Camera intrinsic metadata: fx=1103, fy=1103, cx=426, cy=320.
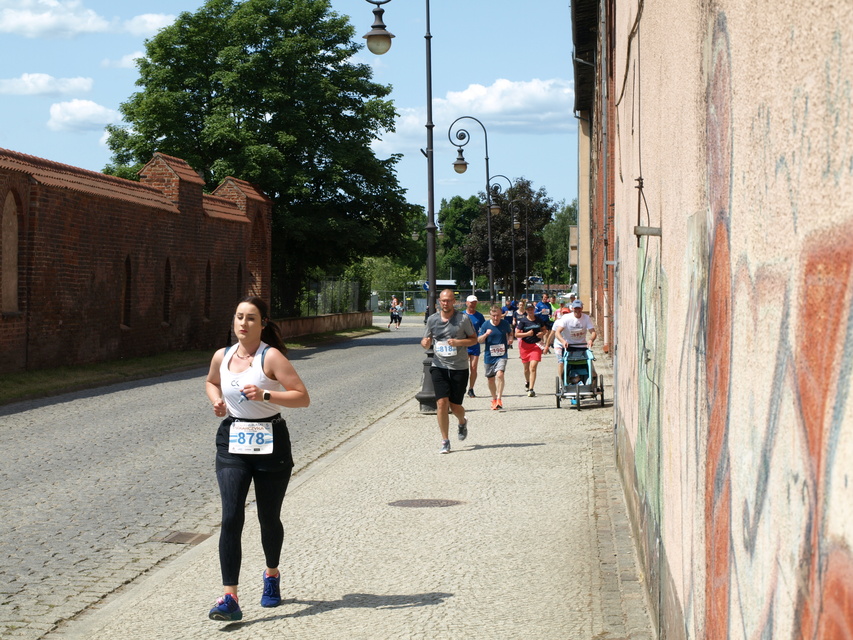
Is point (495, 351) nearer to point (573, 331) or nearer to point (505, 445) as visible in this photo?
point (573, 331)

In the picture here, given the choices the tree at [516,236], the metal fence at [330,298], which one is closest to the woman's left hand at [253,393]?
the metal fence at [330,298]

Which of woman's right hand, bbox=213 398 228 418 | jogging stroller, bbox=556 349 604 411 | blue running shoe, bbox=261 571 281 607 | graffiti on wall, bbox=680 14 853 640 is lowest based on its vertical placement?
blue running shoe, bbox=261 571 281 607

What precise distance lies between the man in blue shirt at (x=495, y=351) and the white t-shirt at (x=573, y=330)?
1.05 metres

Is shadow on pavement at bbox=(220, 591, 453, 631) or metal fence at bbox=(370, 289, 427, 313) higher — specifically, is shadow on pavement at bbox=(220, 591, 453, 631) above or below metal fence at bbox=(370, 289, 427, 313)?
below

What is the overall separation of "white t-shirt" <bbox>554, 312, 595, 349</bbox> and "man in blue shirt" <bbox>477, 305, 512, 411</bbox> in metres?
1.05

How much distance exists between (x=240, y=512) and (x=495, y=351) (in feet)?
38.0

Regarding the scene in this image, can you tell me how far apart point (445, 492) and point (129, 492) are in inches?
112

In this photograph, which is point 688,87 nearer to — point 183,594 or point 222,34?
point 183,594

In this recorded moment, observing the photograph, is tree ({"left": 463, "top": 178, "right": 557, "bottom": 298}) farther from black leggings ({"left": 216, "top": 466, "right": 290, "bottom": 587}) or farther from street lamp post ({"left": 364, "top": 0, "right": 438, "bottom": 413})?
black leggings ({"left": 216, "top": 466, "right": 290, "bottom": 587})

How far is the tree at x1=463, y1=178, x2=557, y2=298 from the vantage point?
9288 cm

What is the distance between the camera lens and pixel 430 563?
7.04 meters

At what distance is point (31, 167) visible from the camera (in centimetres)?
2423

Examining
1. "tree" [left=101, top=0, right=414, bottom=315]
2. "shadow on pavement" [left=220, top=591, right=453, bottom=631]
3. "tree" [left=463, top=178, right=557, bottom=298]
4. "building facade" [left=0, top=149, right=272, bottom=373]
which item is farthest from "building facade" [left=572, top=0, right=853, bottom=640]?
"tree" [left=463, top=178, right=557, bottom=298]

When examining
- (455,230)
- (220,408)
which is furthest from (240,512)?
(455,230)
